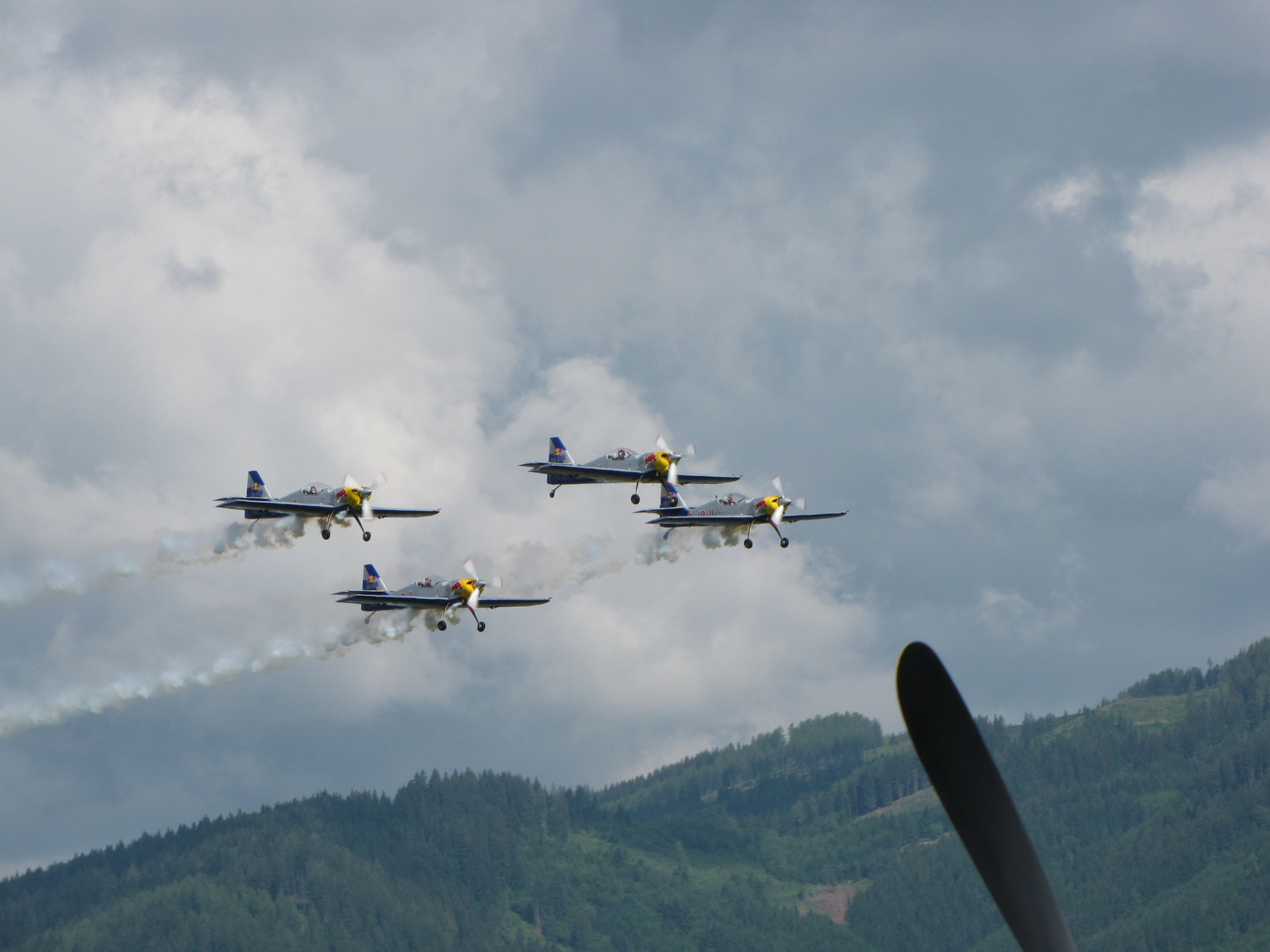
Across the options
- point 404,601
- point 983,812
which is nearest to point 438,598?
point 404,601

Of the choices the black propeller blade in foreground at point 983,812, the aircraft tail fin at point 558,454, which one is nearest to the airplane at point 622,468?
the aircraft tail fin at point 558,454

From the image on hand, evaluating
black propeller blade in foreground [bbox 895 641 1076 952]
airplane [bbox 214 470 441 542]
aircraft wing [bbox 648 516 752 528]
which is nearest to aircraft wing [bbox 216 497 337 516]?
airplane [bbox 214 470 441 542]

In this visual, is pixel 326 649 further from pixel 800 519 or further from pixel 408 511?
pixel 800 519

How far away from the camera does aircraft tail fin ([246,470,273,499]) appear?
120188 mm

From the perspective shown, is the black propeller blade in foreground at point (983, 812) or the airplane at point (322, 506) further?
the airplane at point (322, 506)

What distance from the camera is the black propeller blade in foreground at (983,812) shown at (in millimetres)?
18781

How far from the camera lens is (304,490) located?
11844 centimetres

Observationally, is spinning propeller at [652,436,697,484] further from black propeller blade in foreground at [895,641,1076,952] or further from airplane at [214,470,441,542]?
black propeller blade in foreground at [895,641,1076,952]

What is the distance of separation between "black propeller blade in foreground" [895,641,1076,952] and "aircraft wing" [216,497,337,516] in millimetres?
101917

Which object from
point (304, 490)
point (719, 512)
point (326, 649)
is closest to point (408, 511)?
point (304, 490)

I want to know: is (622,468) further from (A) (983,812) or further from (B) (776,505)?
(A) (983,812)

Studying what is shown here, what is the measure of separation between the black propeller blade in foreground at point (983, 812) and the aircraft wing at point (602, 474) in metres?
103

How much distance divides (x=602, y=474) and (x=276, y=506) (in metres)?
26.9

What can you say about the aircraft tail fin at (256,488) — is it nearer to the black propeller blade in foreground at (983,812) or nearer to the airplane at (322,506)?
the airplane at (322,506)
